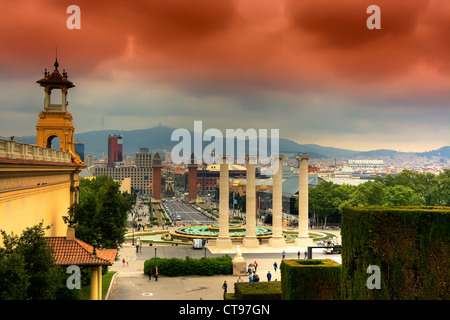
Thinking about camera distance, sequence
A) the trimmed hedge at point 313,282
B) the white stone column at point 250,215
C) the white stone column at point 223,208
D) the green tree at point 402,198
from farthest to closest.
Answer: the green tree at point 402,198, the white stone column at point 250,215, the white stone column at point 223,208, the trimmed hedge at point 313,282

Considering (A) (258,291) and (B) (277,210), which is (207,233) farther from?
(A) (258,291)

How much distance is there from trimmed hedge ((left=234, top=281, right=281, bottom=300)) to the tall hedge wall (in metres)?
15.1

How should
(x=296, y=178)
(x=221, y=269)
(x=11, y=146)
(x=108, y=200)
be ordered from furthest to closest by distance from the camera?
(x=296, y=178) → (x=221, y=269) → (x=108, y=200) → (x=11, y=146)

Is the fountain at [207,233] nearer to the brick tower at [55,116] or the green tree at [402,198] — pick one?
the green tree at [402,198]

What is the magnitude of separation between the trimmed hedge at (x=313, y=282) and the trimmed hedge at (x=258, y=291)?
17.9 feet

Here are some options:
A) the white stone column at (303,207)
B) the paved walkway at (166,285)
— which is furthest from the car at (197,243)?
the white stone column at (303,207)

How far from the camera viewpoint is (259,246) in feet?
220

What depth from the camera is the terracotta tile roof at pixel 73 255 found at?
24.9 m

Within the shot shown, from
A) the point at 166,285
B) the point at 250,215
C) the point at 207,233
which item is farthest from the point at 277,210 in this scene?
the point at 166,285

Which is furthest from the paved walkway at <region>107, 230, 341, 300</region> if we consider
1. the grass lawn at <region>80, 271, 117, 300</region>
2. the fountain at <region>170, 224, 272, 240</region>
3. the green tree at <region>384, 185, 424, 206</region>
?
the green tree at <region>384, 185, 424, 206</region>

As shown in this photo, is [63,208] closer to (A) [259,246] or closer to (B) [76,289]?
(B) [76,289]

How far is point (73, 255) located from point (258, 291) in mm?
13710

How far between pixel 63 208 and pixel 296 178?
112m
